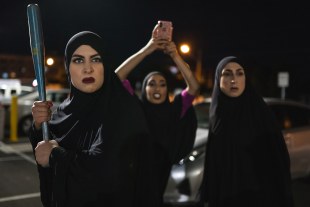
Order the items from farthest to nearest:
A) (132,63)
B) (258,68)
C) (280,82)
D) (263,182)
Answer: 1. (258,68)
2. (280,82)
3. (132,63)
4. (263,182)

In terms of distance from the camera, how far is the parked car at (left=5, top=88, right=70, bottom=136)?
485 inches

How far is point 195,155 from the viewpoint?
493 centimetres

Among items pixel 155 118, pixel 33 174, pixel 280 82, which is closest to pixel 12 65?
pixel 280 82

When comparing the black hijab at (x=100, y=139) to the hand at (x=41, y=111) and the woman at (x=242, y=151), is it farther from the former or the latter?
the woman at (x=242, y=151)

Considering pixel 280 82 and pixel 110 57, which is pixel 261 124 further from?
pixel 280 82

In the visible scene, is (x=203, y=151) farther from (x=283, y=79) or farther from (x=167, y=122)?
(x=283, y=79)

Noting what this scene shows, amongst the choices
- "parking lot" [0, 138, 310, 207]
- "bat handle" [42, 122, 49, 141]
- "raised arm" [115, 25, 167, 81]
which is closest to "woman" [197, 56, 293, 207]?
"raised arm" [115, 25, 167, 81]

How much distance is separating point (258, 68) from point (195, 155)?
3896cm

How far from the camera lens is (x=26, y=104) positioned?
1244 cm

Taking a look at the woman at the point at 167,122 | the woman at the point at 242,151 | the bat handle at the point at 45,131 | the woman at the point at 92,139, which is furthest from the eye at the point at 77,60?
the woman at the point at 242,151

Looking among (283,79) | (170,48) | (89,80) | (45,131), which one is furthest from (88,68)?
(283,79)

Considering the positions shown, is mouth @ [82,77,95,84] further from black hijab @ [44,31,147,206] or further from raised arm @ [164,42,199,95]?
raised arm @ [164,42,199,95]

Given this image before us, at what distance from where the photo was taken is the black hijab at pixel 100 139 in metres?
2.01

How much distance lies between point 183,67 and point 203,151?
5.30 feet
